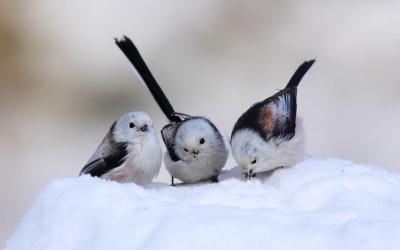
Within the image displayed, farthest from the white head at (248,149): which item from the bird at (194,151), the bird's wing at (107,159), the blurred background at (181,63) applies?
the blurred background at (181,63)

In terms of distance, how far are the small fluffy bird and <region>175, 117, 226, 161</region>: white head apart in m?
0.14

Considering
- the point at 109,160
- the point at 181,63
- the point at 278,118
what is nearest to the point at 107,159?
the point at 109,160

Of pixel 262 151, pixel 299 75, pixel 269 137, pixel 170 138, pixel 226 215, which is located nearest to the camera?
pixel 226 215

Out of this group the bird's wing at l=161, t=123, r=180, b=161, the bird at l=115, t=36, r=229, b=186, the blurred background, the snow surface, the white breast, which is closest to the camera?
the snow surface

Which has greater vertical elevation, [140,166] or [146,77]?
[146,77]

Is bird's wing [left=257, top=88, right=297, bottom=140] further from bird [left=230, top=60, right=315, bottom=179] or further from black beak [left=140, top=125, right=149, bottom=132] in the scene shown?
black beak [left=140, top=125, right=149, bottom=132]

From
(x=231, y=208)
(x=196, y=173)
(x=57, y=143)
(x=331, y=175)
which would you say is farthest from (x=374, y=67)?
(x=231, y=208)

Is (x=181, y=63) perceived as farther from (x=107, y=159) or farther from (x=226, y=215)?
(x=226, y=215)

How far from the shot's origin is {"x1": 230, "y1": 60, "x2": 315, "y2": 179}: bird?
2.85 m

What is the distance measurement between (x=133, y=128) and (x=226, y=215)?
1116 millimetres

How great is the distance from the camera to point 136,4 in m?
5.97

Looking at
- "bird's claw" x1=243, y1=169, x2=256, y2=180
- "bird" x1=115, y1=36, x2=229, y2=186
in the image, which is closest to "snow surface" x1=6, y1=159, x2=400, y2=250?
"bird's claw" x1=243, y1=169, x2=256, y2=180

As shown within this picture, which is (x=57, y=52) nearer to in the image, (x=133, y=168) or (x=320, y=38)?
(x=320, y=38)

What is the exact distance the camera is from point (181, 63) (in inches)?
221
